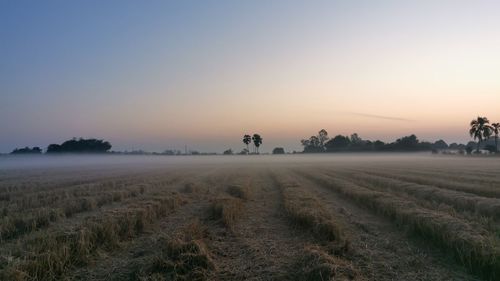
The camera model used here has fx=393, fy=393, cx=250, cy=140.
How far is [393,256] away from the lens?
9.77 meters

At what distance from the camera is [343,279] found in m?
7.73

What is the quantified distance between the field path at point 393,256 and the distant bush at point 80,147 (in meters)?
168

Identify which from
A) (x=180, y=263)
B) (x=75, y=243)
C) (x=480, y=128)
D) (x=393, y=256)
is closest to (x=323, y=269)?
(x=393, y=256)

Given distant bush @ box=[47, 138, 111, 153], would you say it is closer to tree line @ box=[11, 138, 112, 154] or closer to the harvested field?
tree line @ box=[11, 138, 112, 154]

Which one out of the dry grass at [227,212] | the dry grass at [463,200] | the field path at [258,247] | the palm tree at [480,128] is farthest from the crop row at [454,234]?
the palm tree at [480,128]

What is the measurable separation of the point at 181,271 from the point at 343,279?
3416 millimetres

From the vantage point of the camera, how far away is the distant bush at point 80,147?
164 meters

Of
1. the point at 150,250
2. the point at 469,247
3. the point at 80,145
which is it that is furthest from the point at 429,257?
the point at 80,145

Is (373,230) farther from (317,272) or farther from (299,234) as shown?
(317,272)

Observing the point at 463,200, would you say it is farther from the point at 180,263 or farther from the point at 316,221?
the point at 180,263

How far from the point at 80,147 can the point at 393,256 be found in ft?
571

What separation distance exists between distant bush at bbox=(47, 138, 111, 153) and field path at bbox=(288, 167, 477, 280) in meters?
168

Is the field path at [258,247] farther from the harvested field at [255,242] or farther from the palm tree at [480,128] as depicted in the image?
the palm tree at [480,128]

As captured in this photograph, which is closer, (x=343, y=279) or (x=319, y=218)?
(x=343, y=279)
